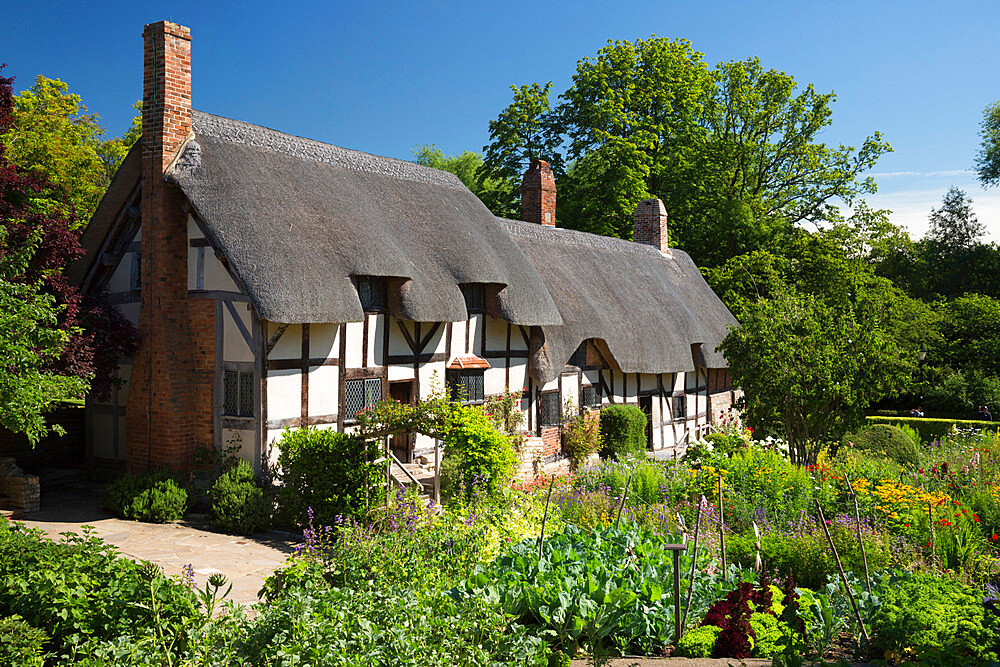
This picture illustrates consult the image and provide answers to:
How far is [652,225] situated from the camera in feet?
83.2

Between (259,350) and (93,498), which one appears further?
(93,498)

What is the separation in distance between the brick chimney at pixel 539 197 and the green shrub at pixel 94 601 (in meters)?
16.8

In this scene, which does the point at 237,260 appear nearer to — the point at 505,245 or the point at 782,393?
the point at 505,245

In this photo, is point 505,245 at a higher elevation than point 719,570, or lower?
higher

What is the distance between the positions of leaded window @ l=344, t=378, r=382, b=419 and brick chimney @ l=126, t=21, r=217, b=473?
2.11 meters

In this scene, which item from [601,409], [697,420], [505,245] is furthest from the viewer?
[697,420]

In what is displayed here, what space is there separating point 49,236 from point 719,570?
981 centimetres

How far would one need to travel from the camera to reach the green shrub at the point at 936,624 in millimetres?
5062

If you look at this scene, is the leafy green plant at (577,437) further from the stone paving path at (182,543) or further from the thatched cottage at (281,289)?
the stone paving path at (182,543)

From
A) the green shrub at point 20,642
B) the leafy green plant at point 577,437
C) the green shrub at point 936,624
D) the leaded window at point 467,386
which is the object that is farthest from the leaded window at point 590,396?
the green shrub at point 20,642

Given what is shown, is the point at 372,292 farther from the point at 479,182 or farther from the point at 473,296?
the point at 479,182

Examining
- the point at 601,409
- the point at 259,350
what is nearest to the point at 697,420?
the point at 601,409

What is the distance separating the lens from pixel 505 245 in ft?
54.1

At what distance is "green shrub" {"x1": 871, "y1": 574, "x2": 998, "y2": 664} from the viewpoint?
5.06 meters
